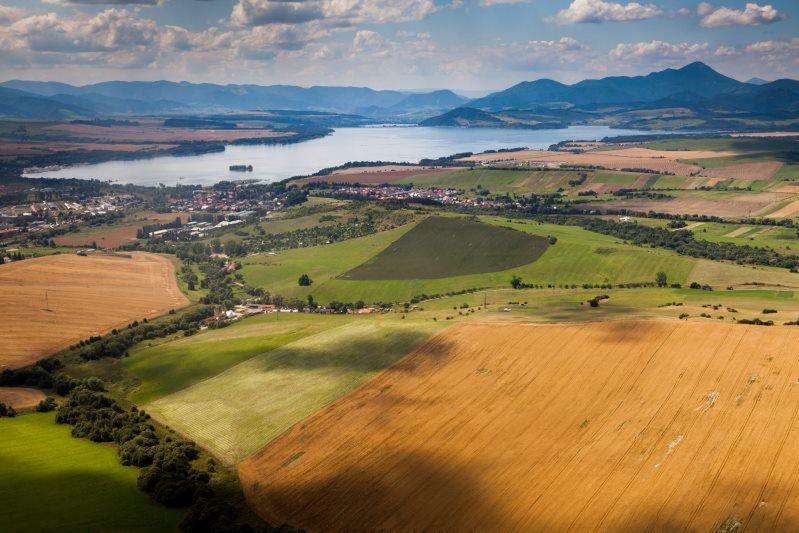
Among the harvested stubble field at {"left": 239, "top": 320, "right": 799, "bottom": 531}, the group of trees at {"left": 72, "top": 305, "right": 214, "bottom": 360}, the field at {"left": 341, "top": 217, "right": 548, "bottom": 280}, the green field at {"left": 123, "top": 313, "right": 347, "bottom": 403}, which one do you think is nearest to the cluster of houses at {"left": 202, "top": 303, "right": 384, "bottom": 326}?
the group of trees at {"left": 72, "top": 305, "right": 214, "bottom": 360}

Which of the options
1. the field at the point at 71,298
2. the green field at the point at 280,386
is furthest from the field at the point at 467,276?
the green field at the point at 280,386

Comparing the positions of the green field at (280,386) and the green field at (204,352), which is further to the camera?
the green field at (204,352)

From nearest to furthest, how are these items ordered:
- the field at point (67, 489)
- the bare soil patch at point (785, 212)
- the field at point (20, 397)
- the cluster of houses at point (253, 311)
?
the field at point (67, 489), the field at point (20, 397), the cluster of houses at point (253, 311), the bare soil patch at point (785, 212)

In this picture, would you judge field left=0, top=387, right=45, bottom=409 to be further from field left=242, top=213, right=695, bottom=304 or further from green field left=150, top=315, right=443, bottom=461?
field left=242, top=213, right=695, bottom=304

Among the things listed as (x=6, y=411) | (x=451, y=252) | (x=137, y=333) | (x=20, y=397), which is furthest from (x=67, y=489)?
(x=451, y=252)

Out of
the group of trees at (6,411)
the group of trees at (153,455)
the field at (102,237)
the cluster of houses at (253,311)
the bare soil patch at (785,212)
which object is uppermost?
the bare soil patch at (785,212)

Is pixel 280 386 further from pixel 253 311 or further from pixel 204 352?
pixel 253 311

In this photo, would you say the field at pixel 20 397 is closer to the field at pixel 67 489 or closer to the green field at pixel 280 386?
the field at pixel 67 489

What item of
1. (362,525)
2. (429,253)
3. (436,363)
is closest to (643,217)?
(429,253)
